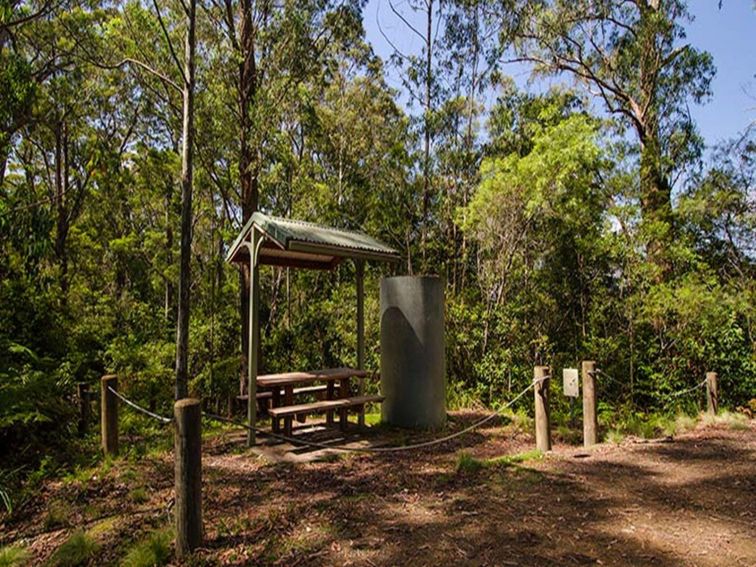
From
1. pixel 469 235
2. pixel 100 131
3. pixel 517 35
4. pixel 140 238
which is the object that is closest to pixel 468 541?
pixel 469 235

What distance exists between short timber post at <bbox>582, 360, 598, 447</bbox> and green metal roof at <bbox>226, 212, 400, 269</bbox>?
2.74 meters

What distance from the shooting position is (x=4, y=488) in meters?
4.23

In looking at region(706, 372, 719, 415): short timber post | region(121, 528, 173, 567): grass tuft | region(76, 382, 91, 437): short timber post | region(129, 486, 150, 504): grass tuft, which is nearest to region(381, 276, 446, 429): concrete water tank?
region(129, 486, 150, 504): grass tuft

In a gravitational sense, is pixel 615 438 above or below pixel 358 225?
below

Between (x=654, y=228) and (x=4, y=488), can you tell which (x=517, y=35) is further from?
(x=4, y=488)

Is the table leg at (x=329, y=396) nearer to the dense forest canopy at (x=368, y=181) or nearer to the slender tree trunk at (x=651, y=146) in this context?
the dense forest canopy at (x=368, y=181)

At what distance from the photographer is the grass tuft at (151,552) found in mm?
2703

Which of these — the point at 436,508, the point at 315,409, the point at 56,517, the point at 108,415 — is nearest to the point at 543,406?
the point at 436,508

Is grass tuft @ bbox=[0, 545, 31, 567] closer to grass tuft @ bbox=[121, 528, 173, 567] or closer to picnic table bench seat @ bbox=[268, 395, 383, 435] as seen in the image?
grass tuft @ bbox=[121, 528, 173, 567]

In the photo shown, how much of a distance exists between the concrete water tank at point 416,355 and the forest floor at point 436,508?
86 cm

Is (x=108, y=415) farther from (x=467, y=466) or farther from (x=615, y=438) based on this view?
(x=615, y=438)

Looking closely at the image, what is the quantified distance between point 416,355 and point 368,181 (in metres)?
10.2

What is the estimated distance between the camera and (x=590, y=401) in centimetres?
542

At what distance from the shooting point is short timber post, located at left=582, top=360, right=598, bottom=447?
5387mm
